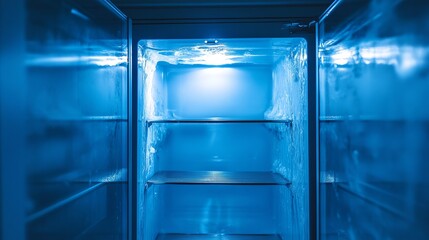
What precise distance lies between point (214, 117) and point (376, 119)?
3.60 ft

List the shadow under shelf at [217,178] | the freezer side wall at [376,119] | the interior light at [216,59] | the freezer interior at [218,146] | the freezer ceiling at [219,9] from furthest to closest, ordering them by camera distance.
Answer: the freezer interior at [218,146] → the interior light at [216,59] → the shadow under shelf at [217,178] → the freezer ceiling at [219,9] → the freezer side wall at [376,119]

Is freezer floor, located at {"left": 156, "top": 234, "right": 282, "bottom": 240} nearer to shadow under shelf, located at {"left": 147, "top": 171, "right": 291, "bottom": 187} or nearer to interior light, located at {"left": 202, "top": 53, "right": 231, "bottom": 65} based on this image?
shadow under shelf, located at {"left": 147, "top": 171, "right": 291, "bottom": 187}

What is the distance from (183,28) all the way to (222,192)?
0.92 meters

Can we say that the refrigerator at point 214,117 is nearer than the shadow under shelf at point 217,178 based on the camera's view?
Yes

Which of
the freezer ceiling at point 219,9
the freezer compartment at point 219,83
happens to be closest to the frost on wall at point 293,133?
the freezer compartment at point 219,83

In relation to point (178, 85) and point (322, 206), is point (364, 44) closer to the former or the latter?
point (322, 206)

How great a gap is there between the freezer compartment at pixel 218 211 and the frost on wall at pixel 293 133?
0.62 feet

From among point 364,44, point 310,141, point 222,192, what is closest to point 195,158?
point 222,192

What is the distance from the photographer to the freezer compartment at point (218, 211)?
178 centimetres

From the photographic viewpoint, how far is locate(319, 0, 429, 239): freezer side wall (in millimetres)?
629

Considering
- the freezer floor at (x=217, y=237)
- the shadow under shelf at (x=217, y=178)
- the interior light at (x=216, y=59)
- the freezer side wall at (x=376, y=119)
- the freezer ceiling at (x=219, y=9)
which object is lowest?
the freezer floor at (x=217, y=237)

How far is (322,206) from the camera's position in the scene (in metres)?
1.20

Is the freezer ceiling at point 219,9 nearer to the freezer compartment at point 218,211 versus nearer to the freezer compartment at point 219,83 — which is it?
the freezer compartment at point 219,83

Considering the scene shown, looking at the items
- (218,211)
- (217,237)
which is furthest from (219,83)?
(217,237)
